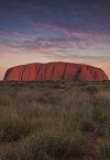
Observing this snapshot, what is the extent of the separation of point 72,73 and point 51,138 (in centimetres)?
17145

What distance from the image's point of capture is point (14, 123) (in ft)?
23.1

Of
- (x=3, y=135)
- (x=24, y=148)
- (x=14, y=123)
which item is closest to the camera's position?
(x=24, y=148)

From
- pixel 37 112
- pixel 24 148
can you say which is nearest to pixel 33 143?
pixel 24 148

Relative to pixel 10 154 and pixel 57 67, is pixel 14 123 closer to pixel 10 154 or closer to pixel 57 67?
pixel 10 154

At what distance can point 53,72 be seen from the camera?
17988 cm

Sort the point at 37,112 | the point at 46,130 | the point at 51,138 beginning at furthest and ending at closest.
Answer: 1. the point at 37,112
2. the point at 46,130
3. the point at 51,138

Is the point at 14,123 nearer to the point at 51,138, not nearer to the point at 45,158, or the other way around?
the point at 51,138

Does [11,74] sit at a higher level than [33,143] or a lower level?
higher

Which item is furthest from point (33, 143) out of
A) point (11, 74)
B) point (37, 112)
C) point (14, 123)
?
point (11, 74)

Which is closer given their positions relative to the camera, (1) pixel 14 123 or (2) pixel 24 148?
(2) pixel 24 148

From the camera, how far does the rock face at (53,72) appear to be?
174825mm

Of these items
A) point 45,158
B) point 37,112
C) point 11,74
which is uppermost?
point 11,74

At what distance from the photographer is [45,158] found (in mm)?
4902

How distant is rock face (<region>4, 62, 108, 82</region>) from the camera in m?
175
